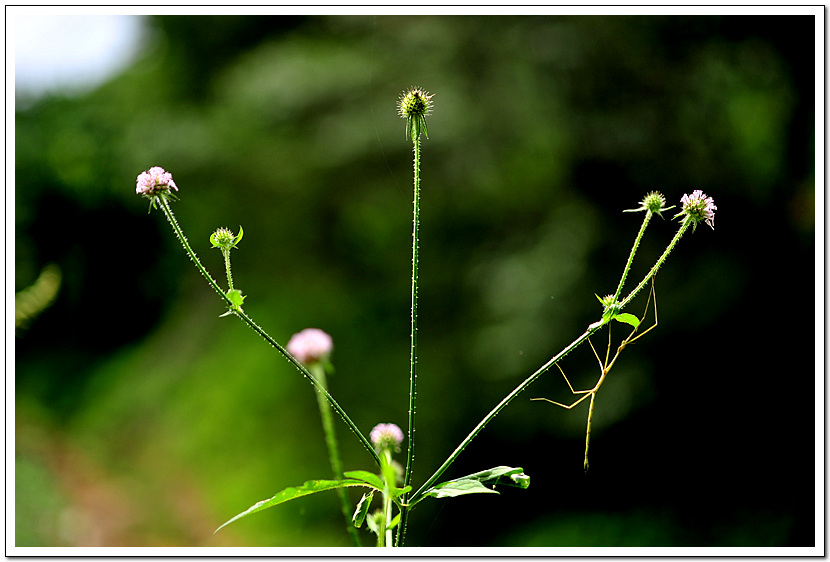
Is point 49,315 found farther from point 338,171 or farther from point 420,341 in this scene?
point 420,341

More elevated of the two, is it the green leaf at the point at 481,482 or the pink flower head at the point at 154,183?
the pink flower head at the point at 154,183

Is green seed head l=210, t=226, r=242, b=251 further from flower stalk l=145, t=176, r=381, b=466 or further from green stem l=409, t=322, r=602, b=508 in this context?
green stem l=409, t=322, r=602, b=508

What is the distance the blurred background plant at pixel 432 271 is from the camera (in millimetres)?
3336

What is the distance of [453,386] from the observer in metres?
3.87

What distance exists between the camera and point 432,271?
408 centimetres

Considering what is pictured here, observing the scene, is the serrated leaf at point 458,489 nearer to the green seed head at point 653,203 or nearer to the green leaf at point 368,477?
the green leaf at point 368,477

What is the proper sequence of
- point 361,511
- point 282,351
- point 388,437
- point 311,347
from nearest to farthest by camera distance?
point 282,351 < point 361,511 < point 388,437 < point 311,347

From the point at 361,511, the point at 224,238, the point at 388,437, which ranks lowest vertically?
the point at 361,511

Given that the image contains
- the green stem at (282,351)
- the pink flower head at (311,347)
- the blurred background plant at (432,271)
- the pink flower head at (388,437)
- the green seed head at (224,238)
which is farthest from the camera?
the blurred background plant at (432,271)

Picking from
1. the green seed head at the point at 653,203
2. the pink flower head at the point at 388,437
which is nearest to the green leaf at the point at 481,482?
the pink flower head at the point at 388,437

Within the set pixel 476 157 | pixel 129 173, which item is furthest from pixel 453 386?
pixel 129 173


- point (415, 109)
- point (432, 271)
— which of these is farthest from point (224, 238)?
point (432, 271)

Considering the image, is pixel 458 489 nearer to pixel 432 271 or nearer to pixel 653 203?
pixel 653 203
